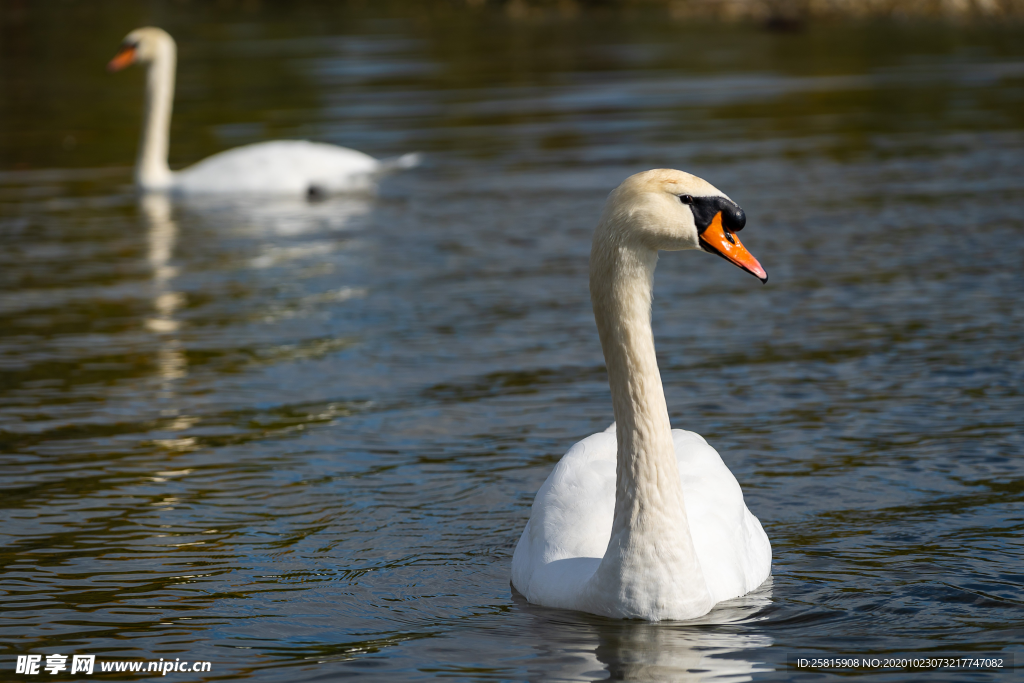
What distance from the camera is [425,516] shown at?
266 inches

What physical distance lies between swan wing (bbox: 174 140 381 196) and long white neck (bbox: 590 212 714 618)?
36.8 feet

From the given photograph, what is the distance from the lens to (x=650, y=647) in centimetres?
511

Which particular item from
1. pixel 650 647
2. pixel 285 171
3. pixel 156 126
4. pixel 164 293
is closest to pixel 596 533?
pixel 650 647

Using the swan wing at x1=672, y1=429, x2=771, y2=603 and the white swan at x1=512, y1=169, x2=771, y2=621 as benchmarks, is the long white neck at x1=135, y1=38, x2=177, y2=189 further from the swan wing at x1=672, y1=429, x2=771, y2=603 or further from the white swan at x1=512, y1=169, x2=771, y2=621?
the white swan at x1=512, y1=169, x2=771, y2=621

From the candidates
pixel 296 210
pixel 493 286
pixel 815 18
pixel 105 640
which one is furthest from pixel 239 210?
pixel 815 18

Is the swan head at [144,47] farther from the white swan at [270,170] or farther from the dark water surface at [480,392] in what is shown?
the white swan at [270,170]

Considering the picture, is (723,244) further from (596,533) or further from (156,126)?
(156,126)

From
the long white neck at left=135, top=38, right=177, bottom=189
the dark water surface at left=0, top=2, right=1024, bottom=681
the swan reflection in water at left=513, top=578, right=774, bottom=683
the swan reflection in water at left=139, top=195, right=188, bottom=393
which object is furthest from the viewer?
the long white neck at left=135, top=38, right=177, bottom=189

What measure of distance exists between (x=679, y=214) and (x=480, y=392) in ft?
11.9

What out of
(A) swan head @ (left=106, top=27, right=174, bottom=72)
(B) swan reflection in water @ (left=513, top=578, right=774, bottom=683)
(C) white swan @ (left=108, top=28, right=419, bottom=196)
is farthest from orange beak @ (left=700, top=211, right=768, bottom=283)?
(A) swan head @ (left=106, top=27, right=174, bottom=72)

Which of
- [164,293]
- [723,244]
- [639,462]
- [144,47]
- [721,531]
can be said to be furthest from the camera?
[144,47]

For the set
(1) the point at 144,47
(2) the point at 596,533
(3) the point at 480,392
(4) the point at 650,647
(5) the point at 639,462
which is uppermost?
(1) the point at 144,47

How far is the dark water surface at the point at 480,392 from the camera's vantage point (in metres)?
5.44

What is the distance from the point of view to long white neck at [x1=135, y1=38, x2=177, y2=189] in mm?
16984
